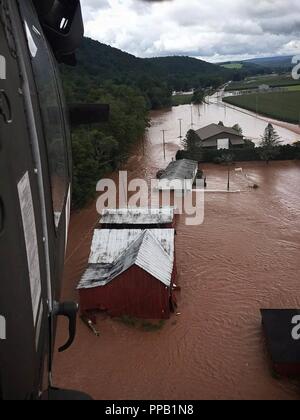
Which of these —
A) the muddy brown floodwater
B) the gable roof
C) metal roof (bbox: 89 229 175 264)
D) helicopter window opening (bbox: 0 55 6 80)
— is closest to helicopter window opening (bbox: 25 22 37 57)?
helicopter window opening (bbox: 0 55 6 80)

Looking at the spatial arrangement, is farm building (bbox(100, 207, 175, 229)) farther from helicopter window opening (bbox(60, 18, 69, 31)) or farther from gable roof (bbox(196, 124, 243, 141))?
gable roof (bbox(196, 124, 243, 141))

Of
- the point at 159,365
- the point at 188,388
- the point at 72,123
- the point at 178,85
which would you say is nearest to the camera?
the point at 72,123

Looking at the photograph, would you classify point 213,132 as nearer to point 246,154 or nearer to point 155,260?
point 246,154

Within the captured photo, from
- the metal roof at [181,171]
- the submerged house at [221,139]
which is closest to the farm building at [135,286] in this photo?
the metal roof at [181,171]

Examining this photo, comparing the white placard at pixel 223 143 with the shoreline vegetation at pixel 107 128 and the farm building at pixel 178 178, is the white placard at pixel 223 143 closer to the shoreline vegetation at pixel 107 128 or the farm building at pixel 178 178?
the shoreline vegetation at pixel 107 128
